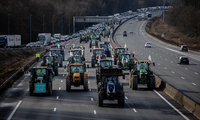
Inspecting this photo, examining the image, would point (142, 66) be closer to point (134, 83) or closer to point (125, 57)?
point (134, 83)

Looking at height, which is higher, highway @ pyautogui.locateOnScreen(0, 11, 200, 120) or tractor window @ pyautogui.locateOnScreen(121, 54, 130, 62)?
tractor window @ pyautogui.locateOnScreen(121, 54, 130, 62)

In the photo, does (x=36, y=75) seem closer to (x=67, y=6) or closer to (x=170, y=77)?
(x=170, y=77)

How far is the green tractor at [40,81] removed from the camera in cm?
3106

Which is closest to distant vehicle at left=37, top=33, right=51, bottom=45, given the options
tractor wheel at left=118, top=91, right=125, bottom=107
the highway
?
the highway

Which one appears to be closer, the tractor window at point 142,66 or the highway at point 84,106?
the highway at point 84,106

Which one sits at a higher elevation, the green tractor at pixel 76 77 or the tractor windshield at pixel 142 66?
the tractor windshield at pixel 142 66

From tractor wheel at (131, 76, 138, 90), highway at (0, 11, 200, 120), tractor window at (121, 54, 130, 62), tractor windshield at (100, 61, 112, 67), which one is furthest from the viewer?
tractor window at (121, 54, 130, 62)

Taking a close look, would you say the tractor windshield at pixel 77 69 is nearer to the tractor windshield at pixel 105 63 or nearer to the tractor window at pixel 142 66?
the tractor windshield at pixel 105 63

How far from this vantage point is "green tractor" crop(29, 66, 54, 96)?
1223 inches

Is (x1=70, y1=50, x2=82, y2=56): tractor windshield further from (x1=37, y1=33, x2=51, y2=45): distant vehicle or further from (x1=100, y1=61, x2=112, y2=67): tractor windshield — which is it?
(x1=37, y1=33, x2=51, y2=45): distant vehicle

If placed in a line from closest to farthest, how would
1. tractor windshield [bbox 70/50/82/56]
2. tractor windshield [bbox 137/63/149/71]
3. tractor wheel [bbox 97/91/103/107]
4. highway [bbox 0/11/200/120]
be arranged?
highway [bbox 0/11/200/120]
tractor wheel [bbox 97/91/103/107]
tractor windshield [bbox 137/63/149/71]
tractor windshield [bbox 70/50/82/56]

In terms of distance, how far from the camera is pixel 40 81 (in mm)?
31156

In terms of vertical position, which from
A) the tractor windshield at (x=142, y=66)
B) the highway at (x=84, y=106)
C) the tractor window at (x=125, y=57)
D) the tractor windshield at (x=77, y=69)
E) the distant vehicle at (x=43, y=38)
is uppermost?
the distant vehicle at (x=43, y=38)

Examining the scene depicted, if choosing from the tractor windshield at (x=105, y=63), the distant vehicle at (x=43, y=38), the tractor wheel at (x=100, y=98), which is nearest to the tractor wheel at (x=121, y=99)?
the tractor wheel at (x=100, y=98)
